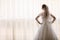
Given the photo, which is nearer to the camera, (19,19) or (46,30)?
(46,30)

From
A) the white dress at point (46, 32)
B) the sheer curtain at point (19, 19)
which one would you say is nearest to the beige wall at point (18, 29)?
the sheer curtain at point (19, 19)

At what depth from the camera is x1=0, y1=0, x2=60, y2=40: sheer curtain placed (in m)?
3.40

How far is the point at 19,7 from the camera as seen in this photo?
11.3 feet

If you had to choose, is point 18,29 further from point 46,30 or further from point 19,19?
point 46,30

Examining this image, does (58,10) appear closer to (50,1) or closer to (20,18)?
(50,1)

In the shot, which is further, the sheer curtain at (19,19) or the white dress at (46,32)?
the sheer curtain at (19,19)

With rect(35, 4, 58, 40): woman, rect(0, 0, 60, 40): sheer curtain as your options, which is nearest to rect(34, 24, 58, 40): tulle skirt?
rect(35, 4, 58, 40): woman

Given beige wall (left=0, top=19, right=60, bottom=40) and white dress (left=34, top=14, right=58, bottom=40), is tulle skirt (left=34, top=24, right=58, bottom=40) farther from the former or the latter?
beige wall (left=0, top=19, right=60, bottom=40)

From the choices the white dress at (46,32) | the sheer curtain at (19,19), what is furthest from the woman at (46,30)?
the sheer curtain at (19,19)

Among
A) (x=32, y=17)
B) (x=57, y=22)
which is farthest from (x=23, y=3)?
(x=57, y=22)

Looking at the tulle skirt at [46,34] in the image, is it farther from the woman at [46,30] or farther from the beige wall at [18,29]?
the beige wall at [18,29]

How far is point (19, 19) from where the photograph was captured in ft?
11.4

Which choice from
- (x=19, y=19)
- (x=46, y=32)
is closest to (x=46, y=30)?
(x=46, y=32)

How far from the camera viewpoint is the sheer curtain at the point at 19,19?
3404 millimetres
